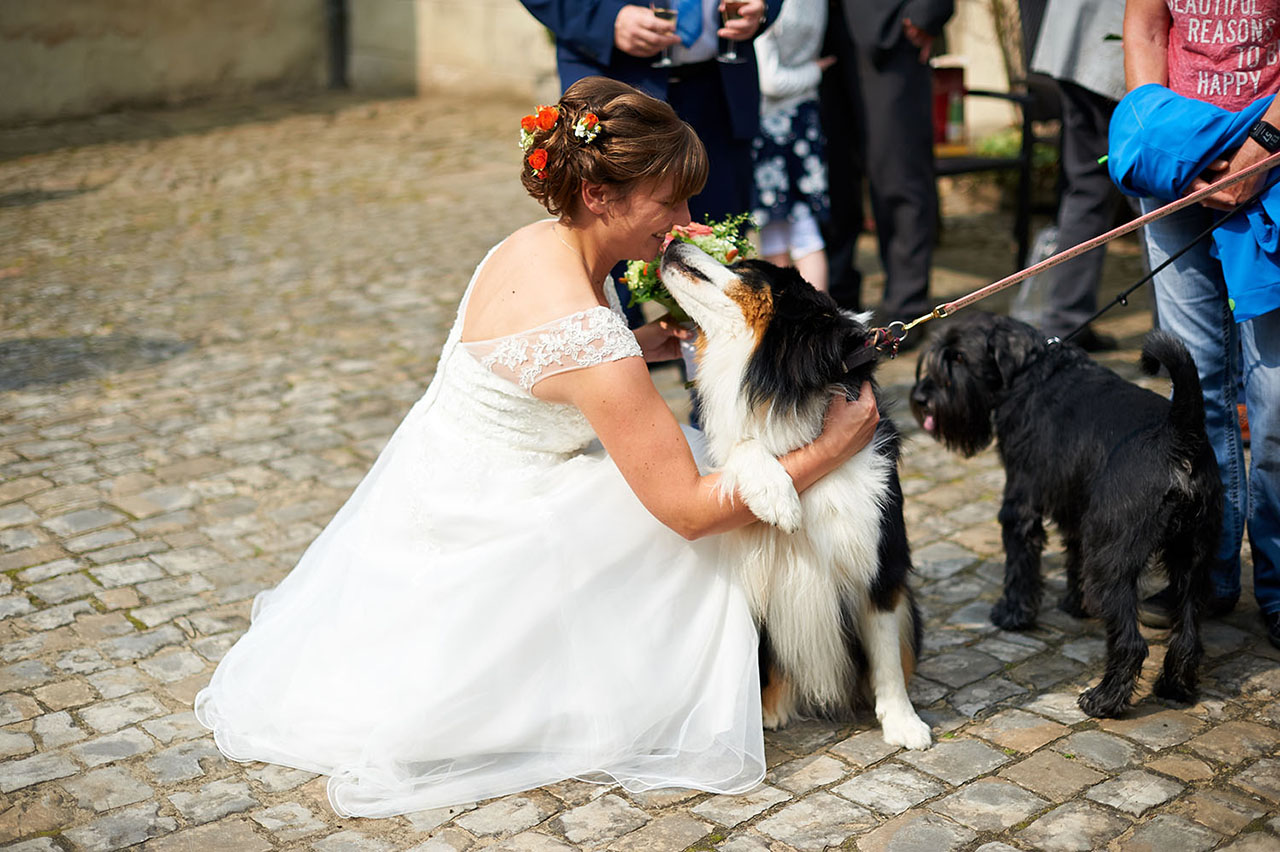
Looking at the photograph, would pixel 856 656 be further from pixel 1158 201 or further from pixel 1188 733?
pixel 1158 201

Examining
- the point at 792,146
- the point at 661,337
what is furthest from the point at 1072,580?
the point at 792,146

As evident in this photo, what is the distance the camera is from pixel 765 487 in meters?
2.71

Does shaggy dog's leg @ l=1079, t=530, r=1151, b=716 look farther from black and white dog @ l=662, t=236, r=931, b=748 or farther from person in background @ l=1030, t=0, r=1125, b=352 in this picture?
person in background @ l=1030, t=0, r=1125, b=352

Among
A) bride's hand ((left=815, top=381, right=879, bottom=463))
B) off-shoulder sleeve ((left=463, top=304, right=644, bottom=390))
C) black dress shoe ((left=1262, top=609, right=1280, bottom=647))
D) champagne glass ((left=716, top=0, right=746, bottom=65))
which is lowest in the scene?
black dress shoe ((left=1262, top=609, right=1280, bottom=647))

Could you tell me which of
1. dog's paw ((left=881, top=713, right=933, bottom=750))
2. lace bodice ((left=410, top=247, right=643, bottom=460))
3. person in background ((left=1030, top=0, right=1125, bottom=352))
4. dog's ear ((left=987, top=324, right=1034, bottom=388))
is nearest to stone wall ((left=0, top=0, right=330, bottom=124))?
person in background ((left=1030, top=0, right=1125, bottom=352))

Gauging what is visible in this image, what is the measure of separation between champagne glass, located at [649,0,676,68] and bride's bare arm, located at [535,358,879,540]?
164cm

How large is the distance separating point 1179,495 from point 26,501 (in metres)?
3.88

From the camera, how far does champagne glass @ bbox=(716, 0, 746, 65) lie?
412cm

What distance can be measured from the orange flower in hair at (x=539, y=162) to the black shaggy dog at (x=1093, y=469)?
4.46ft

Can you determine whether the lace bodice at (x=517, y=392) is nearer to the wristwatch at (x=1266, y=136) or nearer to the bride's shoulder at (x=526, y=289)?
the bride's shoulder at (x=526, y=289)

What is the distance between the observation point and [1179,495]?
2961 mm

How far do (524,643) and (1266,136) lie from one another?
223 centimetres

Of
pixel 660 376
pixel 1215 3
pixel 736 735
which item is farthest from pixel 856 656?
pixel 660 376

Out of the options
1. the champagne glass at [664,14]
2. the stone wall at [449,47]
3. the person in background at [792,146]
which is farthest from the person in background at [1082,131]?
the stone wall at [449,47]
